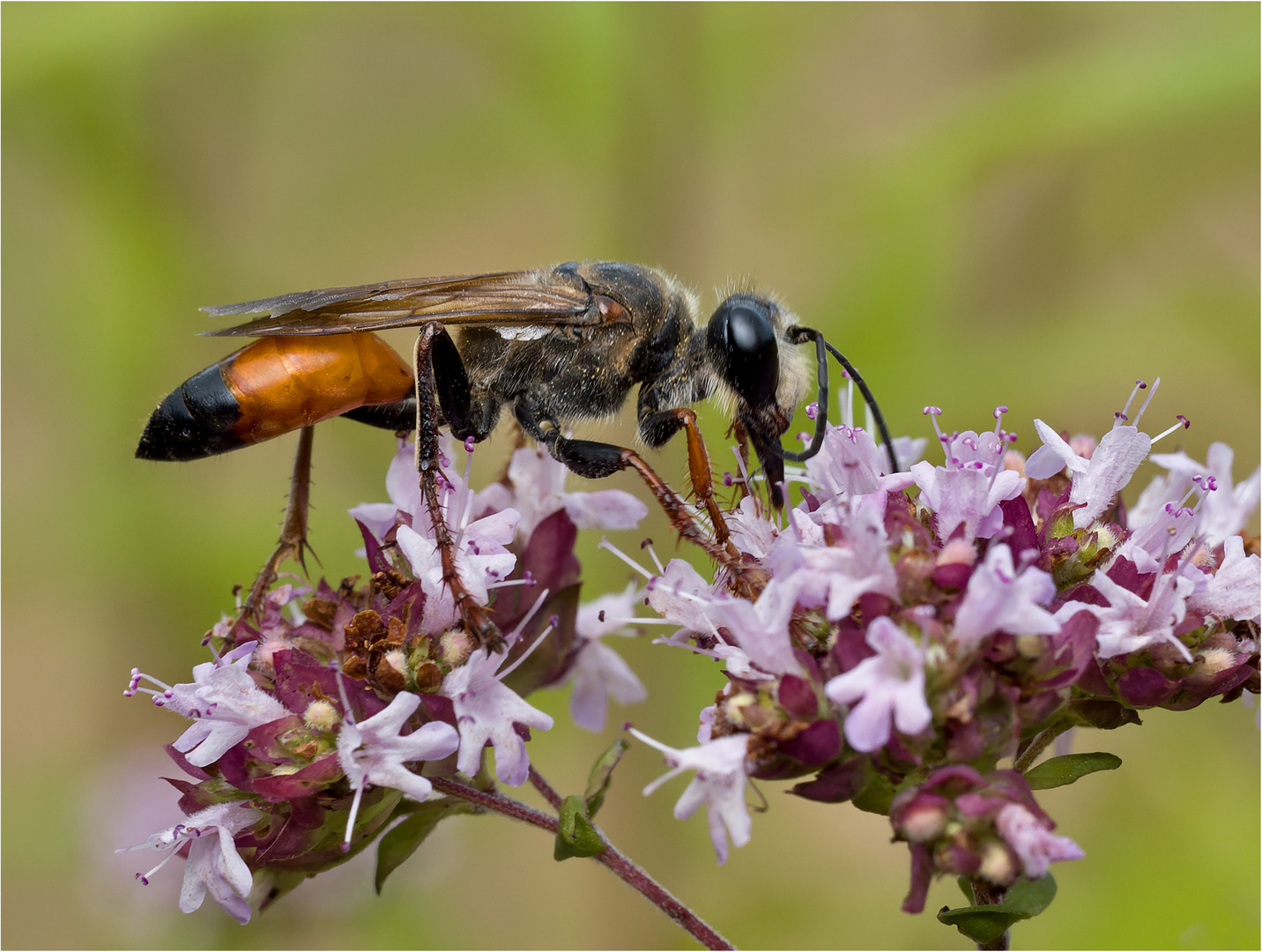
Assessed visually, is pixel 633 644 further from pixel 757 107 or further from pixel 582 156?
pixel 757 107

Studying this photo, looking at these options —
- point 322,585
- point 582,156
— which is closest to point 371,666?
point 322,585

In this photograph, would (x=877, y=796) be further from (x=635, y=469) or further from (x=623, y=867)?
(x=635, y=469)

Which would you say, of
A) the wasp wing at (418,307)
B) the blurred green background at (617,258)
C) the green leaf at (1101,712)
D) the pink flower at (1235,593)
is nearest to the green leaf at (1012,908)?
the green leaf at (1101,712)

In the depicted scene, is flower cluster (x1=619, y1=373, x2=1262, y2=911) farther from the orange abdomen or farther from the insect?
the orange abdomen

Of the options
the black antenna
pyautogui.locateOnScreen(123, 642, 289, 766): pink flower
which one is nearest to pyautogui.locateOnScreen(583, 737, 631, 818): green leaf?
pyautogui.locateOnScreen(123, 642, 289, 766): pink flower

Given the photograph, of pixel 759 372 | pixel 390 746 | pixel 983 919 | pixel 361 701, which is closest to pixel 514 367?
pixel 759 372

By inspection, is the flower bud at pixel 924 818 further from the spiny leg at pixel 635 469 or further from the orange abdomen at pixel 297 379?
the orange abdomen at pixel 297 379
